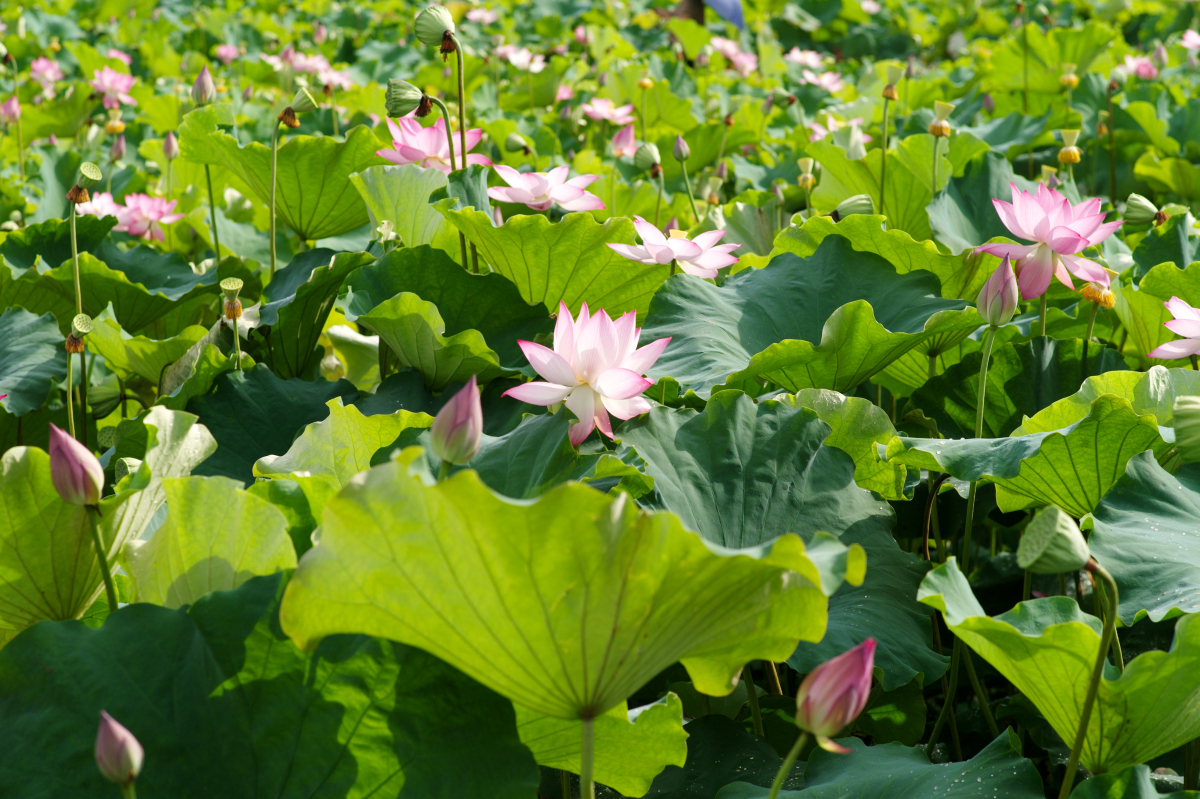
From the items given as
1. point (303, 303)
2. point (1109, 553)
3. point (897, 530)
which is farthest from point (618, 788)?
point (303, 303)

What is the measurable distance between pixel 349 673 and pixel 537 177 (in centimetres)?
84

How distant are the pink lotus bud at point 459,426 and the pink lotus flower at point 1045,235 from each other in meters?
0.73

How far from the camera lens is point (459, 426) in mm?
652

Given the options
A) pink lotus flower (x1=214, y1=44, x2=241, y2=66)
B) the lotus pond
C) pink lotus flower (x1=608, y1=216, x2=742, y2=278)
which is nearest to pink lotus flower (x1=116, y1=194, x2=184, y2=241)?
the lotus pond

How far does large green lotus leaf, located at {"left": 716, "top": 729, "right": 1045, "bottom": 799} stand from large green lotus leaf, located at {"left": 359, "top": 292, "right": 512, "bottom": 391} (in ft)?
1.75

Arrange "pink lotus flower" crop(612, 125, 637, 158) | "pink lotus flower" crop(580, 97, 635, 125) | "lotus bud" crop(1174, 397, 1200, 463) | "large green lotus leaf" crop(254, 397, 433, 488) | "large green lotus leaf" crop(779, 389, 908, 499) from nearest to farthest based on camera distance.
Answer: "lotus bud" crop(1174, 397, 1200, 463) < "large green lotus leaf" crop(254, 397, 433, 488) < "large green lotus leaf" crop(779, 389, 908, 499) < "pink lotus flower" crop(612, 125, 637, 158) < "pink lotus flower" crop(580, 97, 635, 125)

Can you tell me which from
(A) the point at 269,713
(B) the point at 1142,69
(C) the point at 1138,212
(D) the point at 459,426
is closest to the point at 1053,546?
(D) the point at 459,426

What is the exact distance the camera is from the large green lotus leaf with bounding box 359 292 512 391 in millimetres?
1068

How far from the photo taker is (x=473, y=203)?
52.4 inches

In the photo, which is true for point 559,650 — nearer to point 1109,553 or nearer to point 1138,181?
point 1109,553

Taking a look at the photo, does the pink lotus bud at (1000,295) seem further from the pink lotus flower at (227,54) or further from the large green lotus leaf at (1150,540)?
the pink lotus flower at (227,54)

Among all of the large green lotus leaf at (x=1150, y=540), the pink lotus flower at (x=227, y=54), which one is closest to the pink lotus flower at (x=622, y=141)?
A: the large green lotus leaf at (x=1150, y=540)

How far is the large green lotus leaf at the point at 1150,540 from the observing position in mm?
796

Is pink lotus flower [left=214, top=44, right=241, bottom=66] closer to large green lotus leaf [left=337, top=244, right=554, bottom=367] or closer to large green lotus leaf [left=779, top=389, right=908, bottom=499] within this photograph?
large green lotus leaf [left=337, top=244, right=554, bottom=367]
